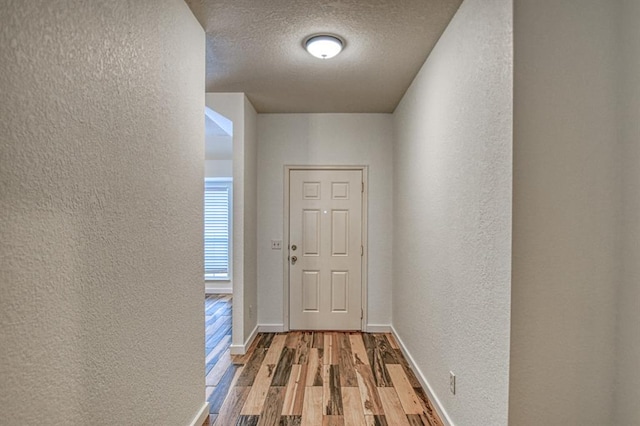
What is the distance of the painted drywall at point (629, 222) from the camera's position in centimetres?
138

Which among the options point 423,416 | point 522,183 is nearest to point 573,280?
point 522,183

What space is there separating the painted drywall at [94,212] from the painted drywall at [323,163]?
2.14 metres

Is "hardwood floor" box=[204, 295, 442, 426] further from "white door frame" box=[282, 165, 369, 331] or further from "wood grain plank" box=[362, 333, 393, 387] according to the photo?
"white door frame" box=[282, 165, 369, 331]

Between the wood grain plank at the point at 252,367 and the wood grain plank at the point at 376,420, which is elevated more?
the wood grain plank at the point at 376,420

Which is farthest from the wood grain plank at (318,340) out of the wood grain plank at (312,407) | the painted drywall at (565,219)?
the painted drywall at (565,219)

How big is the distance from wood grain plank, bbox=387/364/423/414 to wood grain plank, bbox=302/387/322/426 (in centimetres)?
61

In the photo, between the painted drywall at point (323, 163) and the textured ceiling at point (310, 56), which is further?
the painted drywall at point (323, 163)

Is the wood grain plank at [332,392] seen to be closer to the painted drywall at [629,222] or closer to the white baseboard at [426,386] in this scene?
the white baseboard at [426,386]

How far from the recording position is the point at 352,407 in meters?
2.45

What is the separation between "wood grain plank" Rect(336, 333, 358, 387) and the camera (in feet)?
9.27

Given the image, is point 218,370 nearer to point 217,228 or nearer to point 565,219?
point 565,219

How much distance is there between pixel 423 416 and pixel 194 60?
279 centimetres

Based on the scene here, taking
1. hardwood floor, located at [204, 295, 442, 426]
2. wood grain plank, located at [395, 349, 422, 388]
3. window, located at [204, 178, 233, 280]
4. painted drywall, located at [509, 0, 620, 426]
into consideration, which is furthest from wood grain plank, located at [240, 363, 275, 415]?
window, located at [204, 178, 233, 280]

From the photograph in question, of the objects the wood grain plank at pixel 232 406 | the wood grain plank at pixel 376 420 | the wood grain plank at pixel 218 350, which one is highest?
the wood grain plank at pixel 376 420
